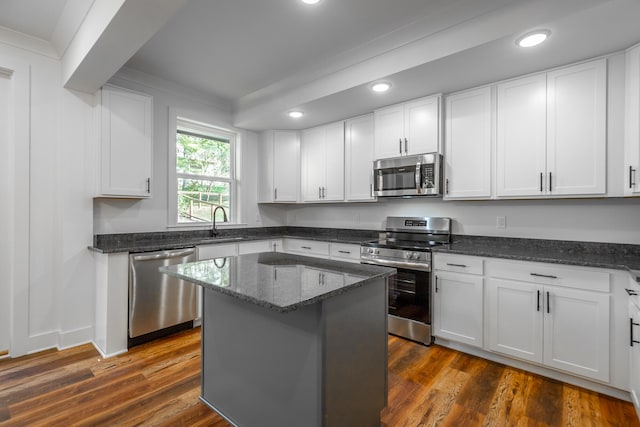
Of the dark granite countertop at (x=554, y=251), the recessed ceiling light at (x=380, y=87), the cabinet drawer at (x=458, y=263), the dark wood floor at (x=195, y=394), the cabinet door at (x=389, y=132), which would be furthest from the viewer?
the cabinet door at (x=389, y=132)

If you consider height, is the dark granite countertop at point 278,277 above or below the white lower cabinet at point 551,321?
above

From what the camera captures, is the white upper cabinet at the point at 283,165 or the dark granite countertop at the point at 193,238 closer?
the dark granite countertop at the point at 193,238

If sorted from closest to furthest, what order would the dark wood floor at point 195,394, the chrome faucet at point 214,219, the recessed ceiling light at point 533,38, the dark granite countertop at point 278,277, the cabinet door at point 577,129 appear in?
the dark granite countertop at point 278,277, the dark wood floor at point 195,394, the recessed ceiling light at point 533,38, the cabinet door at point 577,129, the chrome faucet at point 214,219

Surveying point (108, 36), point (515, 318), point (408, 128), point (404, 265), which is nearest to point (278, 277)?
point (404, 265)

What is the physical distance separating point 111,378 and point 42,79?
2644 millimetres

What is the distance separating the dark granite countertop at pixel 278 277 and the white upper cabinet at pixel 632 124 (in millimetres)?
1899

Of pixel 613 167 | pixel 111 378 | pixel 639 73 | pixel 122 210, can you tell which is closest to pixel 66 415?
pixel 111 378

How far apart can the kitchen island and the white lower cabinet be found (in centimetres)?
128

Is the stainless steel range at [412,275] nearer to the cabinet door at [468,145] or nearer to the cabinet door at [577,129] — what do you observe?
the cabinet door at [468,145]

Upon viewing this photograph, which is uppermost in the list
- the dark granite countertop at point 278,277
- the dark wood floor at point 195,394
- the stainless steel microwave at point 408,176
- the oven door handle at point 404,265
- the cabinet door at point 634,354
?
the stainless steel microwave at point 408,176

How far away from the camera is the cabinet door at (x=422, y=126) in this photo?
3002 millimetres

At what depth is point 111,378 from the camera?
2289mm

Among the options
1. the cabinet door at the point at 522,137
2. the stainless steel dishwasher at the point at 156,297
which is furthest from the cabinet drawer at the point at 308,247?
the cabinet door at the point at 522,137

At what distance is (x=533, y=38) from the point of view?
6.65ft
